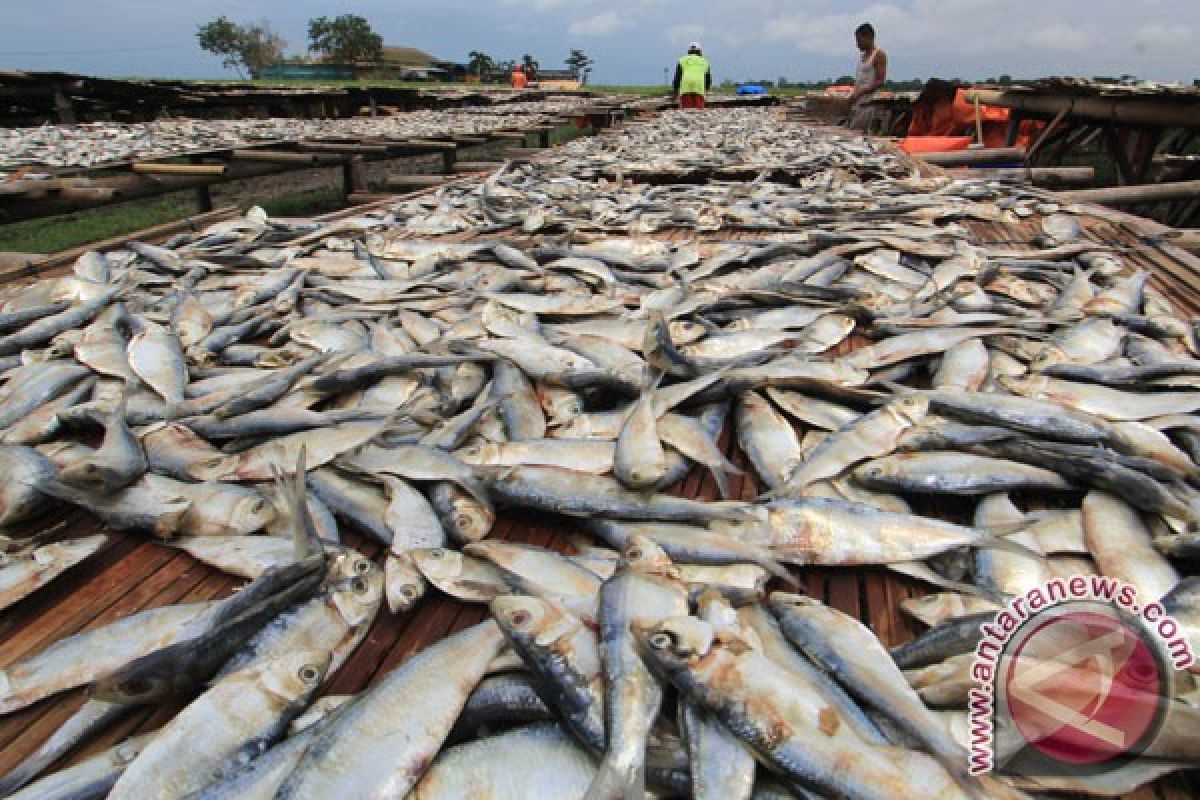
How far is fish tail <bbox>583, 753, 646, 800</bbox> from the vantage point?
1.40 metres

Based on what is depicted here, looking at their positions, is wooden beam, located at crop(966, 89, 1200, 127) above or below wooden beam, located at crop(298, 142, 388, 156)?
above

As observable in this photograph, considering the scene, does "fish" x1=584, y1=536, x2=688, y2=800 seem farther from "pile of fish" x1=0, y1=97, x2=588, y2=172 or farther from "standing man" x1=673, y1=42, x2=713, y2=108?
"standing man" x1=673, y1=42, x2=713, y2=108

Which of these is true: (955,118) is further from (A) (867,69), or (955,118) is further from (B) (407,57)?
(B) (407,57)

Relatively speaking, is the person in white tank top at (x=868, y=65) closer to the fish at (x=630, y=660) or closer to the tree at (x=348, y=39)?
the fish at (x=630, y=660)

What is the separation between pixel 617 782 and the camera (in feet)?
4.67

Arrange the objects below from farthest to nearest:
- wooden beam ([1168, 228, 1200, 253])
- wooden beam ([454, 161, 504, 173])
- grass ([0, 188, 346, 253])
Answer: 1. wooden beam ([454, 161, 504, 173])
2. grass ([0, 188, 346, 253])
3. wooden beam ([1168, 228, 1200, 253])

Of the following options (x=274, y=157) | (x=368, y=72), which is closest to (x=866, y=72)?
(x=274, y=157)

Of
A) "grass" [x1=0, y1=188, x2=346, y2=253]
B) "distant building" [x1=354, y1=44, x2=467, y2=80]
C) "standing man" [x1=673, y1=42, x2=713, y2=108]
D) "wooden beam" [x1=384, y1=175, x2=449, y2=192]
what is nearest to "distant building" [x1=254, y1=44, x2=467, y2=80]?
"distant building" [x1=354, y1=44, x2=467, y2=80]

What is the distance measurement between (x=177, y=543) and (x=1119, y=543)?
2.98 m

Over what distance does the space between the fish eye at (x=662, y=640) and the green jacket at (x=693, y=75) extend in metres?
23.4

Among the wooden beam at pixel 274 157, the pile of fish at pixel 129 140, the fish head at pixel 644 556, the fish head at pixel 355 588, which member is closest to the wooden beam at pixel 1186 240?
the fish head at pixel 644 556

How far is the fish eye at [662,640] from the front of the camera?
1592mm

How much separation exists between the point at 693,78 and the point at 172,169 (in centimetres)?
1904

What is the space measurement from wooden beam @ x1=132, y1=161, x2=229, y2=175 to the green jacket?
17.3 m
